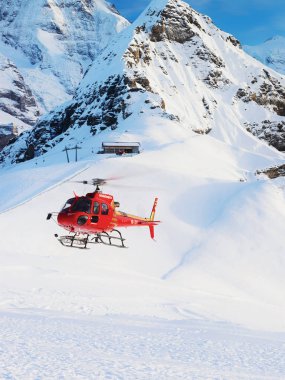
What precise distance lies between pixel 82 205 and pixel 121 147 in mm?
56105

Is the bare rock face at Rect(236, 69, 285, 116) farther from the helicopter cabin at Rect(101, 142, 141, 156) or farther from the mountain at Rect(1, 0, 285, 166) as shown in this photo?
the helicopter cabin at Rect(101, 142, 141, 156)

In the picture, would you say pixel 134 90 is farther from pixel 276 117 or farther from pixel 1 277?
pixel 1 277

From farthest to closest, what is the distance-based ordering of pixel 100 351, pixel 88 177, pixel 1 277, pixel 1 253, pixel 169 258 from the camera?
pixel 88 177, pixel 169 258, pixel 1 253, pixel 1 277, pixel 100 351

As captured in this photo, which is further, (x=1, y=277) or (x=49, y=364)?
(x=1, y=277)

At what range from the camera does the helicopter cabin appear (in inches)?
3027

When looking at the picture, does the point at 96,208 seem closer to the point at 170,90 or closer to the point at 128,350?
the point at 128,350

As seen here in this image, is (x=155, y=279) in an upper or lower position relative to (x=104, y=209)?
lower

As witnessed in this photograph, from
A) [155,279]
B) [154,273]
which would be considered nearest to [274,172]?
[154,273]

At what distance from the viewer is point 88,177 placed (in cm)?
5028

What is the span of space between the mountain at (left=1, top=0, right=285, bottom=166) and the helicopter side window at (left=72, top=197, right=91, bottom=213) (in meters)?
64.1

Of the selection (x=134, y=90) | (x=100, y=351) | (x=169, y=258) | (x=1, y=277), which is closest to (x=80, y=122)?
(x=134, y=90)

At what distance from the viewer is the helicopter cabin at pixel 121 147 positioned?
7688cm

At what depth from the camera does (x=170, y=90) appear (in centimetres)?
11975

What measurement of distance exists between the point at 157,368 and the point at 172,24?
139852 millimetres
